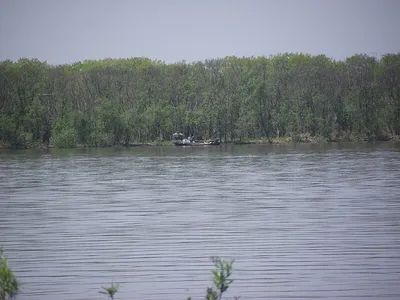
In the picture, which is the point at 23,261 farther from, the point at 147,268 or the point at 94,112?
the point at 94,112

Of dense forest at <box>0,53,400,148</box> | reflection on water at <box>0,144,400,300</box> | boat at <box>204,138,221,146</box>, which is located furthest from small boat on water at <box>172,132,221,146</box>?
reflection on water at <box>0,144,400,300</box>

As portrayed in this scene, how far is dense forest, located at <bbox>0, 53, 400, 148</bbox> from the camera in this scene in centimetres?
10969

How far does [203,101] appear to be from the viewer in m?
121

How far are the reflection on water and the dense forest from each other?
63.7 metres

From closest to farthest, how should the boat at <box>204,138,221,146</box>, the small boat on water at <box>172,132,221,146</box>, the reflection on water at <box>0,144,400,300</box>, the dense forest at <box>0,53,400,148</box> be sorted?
the reflection on water at <box>0,144,400,300</box>, the dense forest at <box>0,53,400,148</box>, the small boat on water at <box>172,132,221,146</box>, the boat at <box>204,138,221,146</box>

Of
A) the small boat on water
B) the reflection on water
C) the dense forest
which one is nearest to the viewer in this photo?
the reflection on water

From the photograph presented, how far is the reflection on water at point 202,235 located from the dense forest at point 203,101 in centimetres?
6373

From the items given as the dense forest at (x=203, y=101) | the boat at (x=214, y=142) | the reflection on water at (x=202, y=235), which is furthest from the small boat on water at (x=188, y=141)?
the reflection on water at (x=202, y=235)

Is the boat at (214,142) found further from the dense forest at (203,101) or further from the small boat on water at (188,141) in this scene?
the dense forest at (203,101)

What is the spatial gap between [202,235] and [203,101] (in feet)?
322

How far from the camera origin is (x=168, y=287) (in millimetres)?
17125

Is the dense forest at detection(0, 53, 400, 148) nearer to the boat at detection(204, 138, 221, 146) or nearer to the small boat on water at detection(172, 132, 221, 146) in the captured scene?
the small boat on water at detection(172, 132, 221, 146)

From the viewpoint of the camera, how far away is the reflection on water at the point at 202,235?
56.7 feet

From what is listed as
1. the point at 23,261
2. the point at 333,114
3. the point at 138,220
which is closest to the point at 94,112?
the point at 333,114
